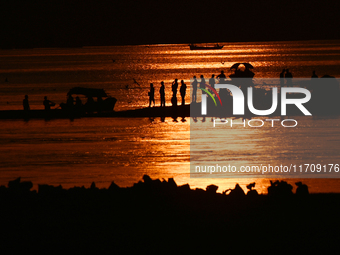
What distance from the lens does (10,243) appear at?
7.58m

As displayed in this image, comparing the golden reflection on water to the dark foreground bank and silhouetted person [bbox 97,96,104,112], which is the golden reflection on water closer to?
the dark foreground bank

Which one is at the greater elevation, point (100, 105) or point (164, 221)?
point (100, 105)

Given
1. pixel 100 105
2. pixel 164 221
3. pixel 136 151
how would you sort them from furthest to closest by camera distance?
pixel 100 105 < pixel 136 151 < pixel 164 221

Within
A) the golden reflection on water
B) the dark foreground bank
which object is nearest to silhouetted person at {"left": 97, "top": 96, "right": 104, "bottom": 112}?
the golden reflection on water

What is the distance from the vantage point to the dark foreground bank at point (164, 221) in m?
7.35

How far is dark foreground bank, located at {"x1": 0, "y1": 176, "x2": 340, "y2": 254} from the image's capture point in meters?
7.35

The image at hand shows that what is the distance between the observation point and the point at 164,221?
26.5 feet

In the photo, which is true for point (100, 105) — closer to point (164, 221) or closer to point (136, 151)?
point (136, 151)

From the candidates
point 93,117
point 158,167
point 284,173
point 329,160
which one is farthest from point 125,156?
point 93,117

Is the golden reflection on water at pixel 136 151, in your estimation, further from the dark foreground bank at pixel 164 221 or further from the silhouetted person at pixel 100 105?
the silhouetted person at pixel 100 105

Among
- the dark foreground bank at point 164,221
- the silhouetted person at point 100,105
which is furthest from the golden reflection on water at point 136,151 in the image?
the silhouetted person at point 100,105

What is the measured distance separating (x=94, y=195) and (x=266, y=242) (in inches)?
138

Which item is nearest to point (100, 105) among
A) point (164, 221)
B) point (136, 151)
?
point (136, 151)

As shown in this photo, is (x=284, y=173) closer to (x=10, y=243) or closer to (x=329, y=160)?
(x=329, y=160)
